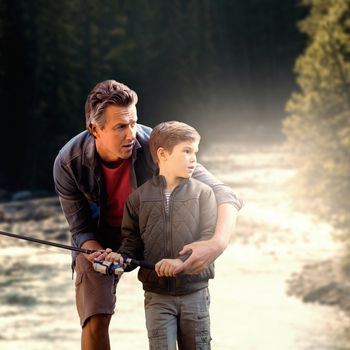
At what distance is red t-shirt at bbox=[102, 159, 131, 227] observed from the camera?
443cm

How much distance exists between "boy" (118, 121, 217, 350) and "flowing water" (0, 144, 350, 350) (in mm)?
21497

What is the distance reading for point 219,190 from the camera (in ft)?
13.5

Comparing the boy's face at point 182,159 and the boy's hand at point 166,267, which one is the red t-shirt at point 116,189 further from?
the boy's hand at point 166,267

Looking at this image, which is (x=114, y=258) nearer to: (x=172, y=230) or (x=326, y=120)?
(x=172, y=230)

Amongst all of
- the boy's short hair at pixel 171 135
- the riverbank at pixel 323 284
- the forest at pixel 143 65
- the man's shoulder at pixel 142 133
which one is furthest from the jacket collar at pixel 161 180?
the forest at pixel 143 65

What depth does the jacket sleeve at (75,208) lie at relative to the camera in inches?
181

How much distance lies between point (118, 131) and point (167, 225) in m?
0.41

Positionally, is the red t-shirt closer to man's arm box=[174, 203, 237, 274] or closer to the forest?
man's arm box=[174, 203, 237, 274]

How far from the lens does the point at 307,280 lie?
31.2m

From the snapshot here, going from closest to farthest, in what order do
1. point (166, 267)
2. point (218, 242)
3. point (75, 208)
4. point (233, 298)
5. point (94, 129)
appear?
point (166, 267) < point (218, 242) < point (94, 129) < point (75, 208) < point (233, 298)

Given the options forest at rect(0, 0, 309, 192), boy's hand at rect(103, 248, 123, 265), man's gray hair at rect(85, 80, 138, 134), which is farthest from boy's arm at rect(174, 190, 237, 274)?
forest at rect(0, 0, 309, 192)

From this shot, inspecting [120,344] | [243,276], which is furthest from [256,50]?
[120,344]

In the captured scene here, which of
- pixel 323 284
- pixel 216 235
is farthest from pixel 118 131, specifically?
pixel 323 284

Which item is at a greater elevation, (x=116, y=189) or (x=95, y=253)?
(x=116, y=189)
